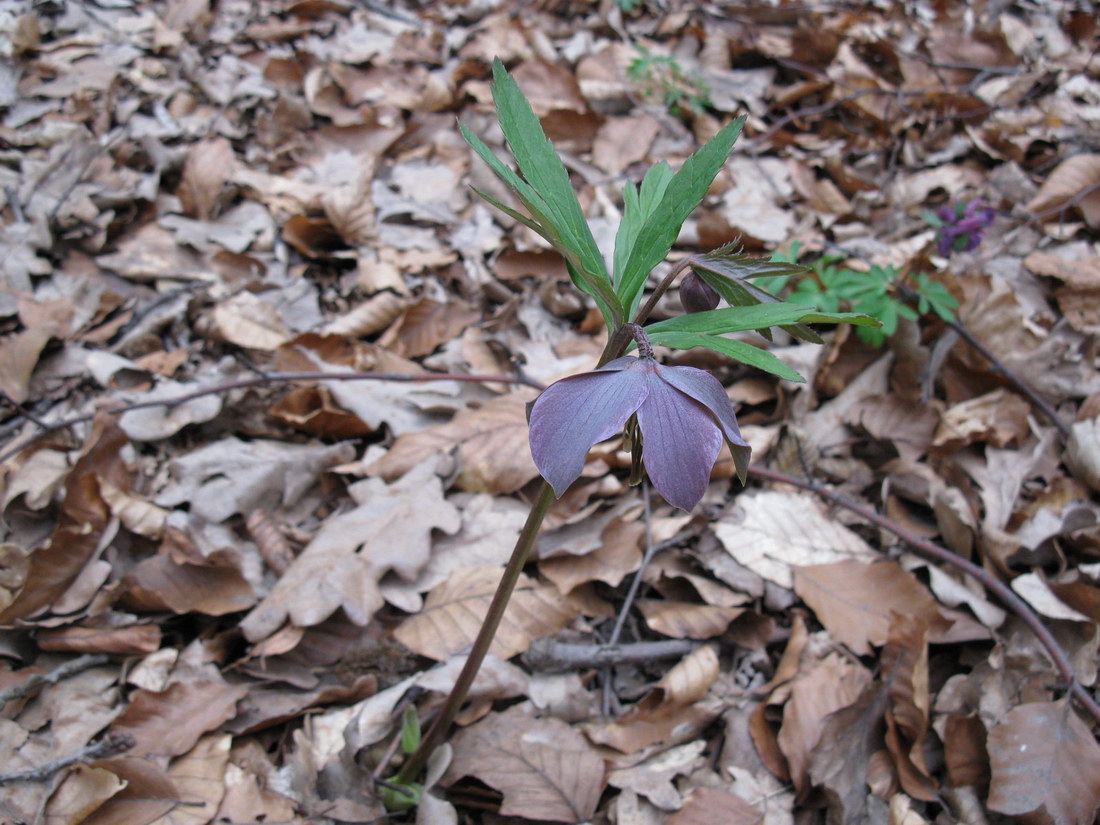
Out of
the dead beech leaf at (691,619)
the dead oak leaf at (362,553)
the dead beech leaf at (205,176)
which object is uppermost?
the dead beech leaf at (205,176)

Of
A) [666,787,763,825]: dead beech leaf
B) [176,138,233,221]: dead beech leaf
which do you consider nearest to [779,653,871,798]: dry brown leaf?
[666,787,763,825]: dead beech leaf

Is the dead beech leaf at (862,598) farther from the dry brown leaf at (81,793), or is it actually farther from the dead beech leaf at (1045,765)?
the dry brown leaf at (81,793)

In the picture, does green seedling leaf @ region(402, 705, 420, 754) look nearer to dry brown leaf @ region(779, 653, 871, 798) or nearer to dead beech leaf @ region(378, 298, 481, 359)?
dry brown leaf @ region(779, 653, 871, 798)

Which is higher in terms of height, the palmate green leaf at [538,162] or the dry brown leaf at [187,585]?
the palmate green leaf at [538,162]

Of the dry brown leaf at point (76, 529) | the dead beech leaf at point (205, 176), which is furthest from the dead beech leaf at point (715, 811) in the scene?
the dead beech leaf at point (205, 176)

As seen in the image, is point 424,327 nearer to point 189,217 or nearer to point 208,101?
point 189,217

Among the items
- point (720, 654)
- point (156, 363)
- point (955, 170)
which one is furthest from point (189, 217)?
point (955, 170)
